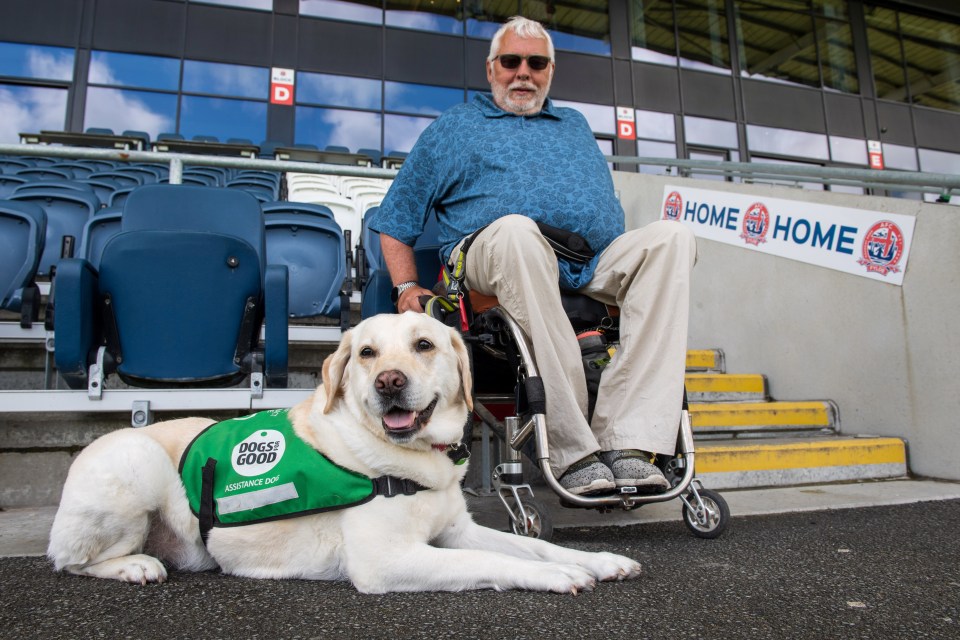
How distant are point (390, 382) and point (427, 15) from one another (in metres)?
14.2

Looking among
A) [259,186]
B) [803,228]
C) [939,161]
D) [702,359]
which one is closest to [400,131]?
[259,186]

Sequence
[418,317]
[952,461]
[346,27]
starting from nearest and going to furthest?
[418,317] → [952,461] → [346,27]

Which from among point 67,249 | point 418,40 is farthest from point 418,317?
point 418,40

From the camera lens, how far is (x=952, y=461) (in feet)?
10.8

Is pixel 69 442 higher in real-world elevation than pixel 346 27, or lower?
lower

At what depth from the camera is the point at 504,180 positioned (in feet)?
7.78

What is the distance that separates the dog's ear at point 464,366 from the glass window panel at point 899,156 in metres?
17.0

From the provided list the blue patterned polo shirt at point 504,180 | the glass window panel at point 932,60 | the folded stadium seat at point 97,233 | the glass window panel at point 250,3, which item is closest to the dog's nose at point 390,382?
the blue patterned polo shirt at point 504,180

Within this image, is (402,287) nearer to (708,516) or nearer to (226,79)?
(708,516)

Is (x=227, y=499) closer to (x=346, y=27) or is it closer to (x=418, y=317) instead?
(x=418, y=317)

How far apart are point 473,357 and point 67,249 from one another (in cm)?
247

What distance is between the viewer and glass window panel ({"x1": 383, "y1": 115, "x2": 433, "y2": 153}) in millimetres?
13555

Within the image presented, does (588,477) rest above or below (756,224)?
below

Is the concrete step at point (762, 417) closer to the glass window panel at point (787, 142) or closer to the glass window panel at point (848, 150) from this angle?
the glass window panel at point (787, 142)
